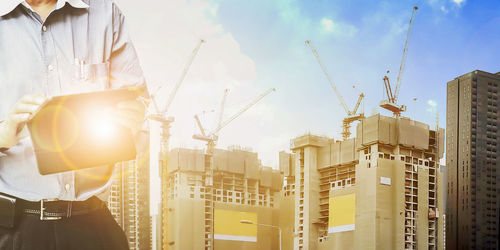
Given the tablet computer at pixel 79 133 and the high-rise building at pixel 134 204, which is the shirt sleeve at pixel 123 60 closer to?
the tablet computer at pixel 79 133

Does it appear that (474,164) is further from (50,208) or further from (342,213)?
(50,208)

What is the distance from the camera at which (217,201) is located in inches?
3777

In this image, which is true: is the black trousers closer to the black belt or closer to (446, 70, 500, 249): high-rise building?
the black belt

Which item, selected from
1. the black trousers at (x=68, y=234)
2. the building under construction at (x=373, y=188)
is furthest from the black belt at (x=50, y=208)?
the building under construction at (x=373, y=188)

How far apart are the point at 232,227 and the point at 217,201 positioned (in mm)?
4356

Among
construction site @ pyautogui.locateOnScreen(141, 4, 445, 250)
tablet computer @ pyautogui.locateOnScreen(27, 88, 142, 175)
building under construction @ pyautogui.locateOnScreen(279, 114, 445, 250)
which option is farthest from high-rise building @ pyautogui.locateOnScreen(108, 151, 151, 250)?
tablet computer @ pyautogui.locateOnScreen(27, 88, 142, 175)

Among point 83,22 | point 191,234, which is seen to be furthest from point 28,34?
point 191,234

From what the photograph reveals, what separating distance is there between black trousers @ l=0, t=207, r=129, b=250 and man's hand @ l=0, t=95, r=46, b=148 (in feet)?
0.71

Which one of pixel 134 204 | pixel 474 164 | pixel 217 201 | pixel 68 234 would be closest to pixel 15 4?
pixel 68 234

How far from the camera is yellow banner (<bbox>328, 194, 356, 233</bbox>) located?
246 ft

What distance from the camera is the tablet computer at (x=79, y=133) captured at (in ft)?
4.87

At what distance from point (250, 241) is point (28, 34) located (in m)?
97.1

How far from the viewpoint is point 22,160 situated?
Answer: 168cm

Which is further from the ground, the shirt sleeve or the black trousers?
the shirt sleeve
